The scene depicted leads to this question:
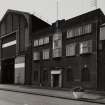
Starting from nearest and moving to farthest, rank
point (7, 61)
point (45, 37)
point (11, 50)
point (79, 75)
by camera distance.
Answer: point (79, 75)
point (45, 37)
point (11, 50)
point (7, 61)

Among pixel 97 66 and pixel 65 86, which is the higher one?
pixel 97 66

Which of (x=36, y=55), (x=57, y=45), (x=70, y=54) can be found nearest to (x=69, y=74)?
(x=70, y=54)

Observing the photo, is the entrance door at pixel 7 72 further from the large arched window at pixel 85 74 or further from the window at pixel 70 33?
the large arched window at pixel 85 74

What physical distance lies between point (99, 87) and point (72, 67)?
671 cm

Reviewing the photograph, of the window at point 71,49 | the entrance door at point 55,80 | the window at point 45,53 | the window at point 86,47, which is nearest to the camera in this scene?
the window at point 86,47

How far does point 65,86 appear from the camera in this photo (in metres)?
42.2

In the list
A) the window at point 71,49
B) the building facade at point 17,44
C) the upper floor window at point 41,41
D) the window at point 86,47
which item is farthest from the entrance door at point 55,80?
the building facade at point 17,44

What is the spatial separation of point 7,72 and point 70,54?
3079 cm

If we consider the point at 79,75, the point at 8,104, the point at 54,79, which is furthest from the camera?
the point at 54,79

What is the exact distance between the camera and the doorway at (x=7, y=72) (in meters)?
66.9

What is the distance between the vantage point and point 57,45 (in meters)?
44.9

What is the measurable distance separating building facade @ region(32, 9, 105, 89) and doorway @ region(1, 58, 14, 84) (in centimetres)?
1650

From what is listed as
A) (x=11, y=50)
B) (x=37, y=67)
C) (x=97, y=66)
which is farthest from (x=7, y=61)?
(x=97, y=66)

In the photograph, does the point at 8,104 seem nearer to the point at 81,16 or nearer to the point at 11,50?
the point at 81,16
